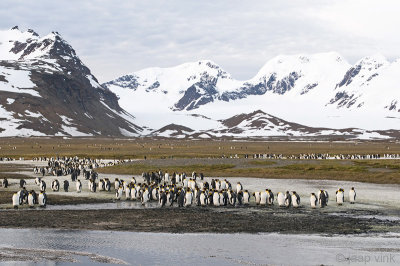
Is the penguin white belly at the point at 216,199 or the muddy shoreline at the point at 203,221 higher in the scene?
the penguin white belly at the point at 216,199

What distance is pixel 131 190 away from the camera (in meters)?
37.9

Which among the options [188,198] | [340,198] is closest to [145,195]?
[188,198]

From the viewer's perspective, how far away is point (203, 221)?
2836 cm

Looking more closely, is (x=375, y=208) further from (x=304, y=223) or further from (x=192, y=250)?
(x=192, y=250)

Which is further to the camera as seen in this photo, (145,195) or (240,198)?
(145,195)

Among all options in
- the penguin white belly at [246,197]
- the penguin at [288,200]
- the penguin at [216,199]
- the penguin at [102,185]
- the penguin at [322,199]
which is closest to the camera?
the penguin at [322,199]

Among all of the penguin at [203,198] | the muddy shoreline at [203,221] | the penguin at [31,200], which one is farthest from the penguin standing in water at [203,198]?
the penguin at [31,200]

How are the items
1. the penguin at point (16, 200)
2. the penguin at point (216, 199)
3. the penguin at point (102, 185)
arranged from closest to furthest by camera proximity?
the penguin at point (16, 200)
the penguin at point (216, 199)
the penguin at point (102, 185)

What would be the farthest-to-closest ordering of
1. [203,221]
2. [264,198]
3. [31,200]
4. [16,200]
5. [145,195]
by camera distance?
[145,195] < [264,198] < [31,200] < [16,200] < [203,221]

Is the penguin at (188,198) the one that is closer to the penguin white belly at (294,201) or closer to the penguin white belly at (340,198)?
the penguin white belly at (294,201)

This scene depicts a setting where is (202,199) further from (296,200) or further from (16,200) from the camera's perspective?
(16,200)

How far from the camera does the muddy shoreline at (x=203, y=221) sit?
25.9 metres

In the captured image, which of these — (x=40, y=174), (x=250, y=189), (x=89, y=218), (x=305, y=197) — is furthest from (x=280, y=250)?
(x=40, y=174)

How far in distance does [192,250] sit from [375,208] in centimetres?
1532
